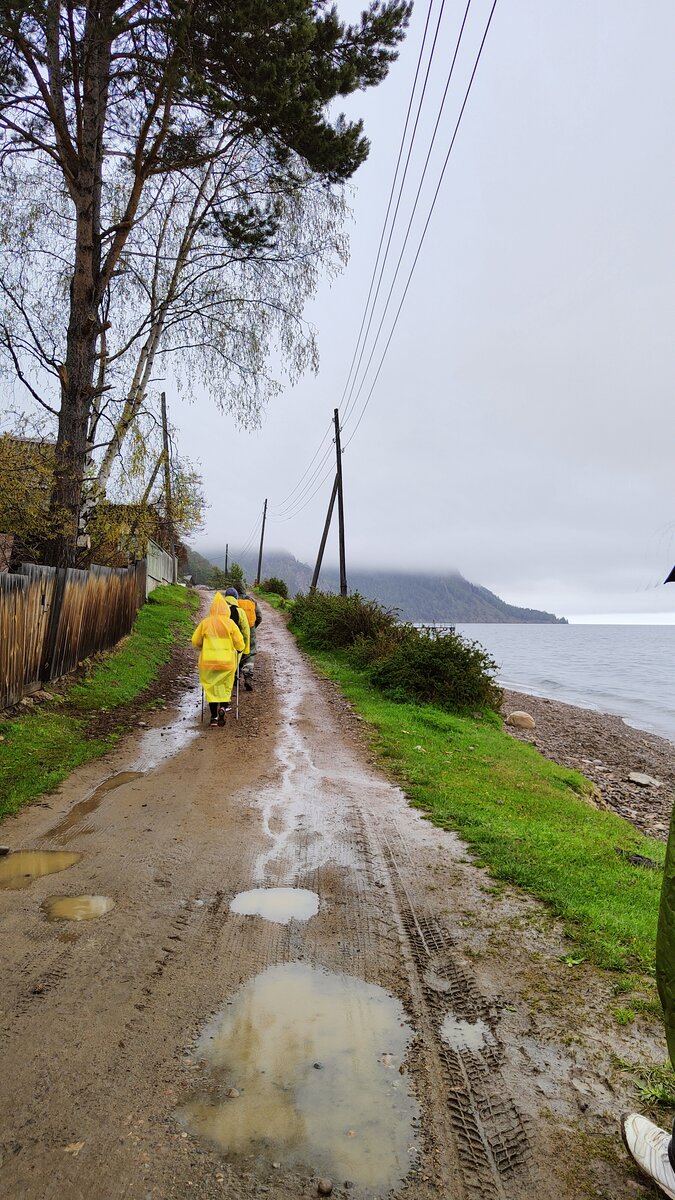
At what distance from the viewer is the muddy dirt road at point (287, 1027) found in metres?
2.16

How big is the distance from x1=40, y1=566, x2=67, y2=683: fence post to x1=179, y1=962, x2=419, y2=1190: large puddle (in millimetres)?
7249

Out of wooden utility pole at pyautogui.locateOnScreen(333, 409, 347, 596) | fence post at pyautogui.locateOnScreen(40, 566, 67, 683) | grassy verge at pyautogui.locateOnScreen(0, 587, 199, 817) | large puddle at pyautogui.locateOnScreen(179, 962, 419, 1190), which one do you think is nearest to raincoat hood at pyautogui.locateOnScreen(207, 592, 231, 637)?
grassy verge at pyautogui.locateOnScreen(0, 587, 199, 817)

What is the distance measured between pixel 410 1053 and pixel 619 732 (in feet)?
64.4

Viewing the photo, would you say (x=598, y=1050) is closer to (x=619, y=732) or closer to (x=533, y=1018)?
(x=533, y=1018)

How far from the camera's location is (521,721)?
18594 mm

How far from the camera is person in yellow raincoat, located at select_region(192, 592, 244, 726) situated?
30.4ft

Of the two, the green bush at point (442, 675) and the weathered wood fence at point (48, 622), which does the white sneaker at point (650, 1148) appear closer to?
the weathered wood fence at point (48, 622)

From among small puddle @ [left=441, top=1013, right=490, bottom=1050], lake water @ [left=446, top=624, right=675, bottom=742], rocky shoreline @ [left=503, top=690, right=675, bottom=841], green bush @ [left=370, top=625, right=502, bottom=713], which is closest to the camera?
small puddle @ [left=441, top=1013, right=490, bottom=1050]

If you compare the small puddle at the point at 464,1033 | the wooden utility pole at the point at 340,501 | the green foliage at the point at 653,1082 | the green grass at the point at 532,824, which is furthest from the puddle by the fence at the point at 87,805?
the wooden utility pole at the point at 340,501

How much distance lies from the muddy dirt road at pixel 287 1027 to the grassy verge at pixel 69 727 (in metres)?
0.97

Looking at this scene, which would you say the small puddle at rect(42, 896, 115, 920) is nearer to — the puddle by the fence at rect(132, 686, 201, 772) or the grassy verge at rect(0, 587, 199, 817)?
the grassy verge at rect(0, 587, 199, 817)

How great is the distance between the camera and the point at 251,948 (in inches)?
140

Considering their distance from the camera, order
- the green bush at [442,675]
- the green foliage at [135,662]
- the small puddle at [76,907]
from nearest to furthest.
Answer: the small puddle at [76,907], the green foliage at [135,662], the green bush at [442,675]

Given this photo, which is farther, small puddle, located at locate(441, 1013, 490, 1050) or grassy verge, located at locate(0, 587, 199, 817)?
grassy verge, located at locate(0, 587, 199, 817)
